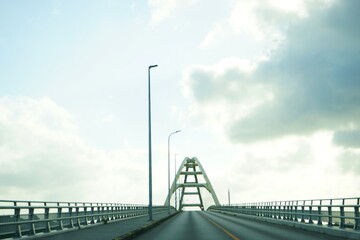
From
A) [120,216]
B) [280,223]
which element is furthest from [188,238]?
[120,216]

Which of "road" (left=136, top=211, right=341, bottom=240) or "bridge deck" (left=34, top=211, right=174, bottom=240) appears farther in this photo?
"road" (left=136, top=211, right=341, bottom=240)

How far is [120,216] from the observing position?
41.9 metres

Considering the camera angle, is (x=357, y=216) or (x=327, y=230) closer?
(x=357, y=216)

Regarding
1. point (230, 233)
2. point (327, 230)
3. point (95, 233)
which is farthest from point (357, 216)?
point (95, 233)

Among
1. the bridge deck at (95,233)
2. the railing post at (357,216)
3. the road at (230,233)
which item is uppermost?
the railing post at (357,216)

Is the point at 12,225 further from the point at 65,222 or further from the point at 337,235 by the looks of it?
the point at 337,235

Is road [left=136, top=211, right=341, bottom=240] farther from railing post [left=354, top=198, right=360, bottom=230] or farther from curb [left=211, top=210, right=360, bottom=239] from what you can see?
railing post [left=354, top=198, right=360, bottom=230]

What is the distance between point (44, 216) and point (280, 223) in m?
17.8

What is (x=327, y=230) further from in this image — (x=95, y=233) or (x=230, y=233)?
(x=95, y=233)

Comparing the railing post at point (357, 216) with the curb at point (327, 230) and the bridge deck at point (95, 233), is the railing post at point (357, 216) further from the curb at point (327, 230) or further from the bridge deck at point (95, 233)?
the bridge deck at point (95, 233)

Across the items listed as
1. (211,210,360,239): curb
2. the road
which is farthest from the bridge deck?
(211,210,360,239): curb

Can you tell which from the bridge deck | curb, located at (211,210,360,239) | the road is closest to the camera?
the bridge deck

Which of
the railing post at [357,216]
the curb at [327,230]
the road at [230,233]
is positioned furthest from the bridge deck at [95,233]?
the railing post at [357,216]

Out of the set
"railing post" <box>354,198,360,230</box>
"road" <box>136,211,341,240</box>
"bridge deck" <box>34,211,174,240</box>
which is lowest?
"road" <box>136,211,341,240</box>
